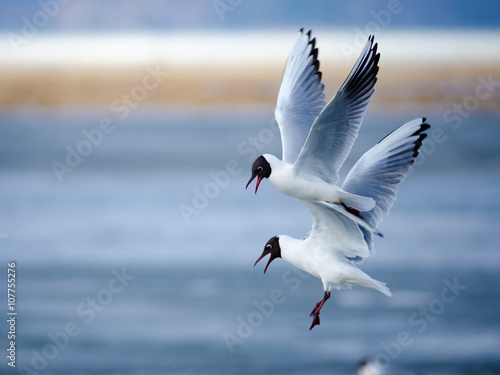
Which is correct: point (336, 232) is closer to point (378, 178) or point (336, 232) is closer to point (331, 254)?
point (331, 254)

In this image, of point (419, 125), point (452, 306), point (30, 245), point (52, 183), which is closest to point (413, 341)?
point (452, 306)

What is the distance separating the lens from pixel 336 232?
5910 mm

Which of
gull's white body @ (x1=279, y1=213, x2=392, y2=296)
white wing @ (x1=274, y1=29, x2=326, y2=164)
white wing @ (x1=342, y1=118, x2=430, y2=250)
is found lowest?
gull's white body @ (x1=279, y1=213, x2=392, y2=296)

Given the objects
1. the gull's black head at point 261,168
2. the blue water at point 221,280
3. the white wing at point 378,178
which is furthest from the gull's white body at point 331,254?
the blue water at point 221,280

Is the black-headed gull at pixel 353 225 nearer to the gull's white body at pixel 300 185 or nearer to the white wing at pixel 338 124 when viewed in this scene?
the gull's white body at pixel 300 185

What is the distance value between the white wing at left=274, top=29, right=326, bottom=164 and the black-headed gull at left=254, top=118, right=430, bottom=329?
54 centimetres

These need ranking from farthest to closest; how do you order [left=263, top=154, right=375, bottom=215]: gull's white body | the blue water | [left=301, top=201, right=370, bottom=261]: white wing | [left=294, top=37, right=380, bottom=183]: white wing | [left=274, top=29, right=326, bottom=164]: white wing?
the blue water
[left=274, top=29, right=326, bottom=164]: white wing
[left=301, top=201, right=370, bottom=261]: white wing
[left=263, top=154, right=375, bottom=215]: gull's white body
[left=294, top=37, right=380, bottom=183]: white wing

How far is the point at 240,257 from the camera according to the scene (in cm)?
1216

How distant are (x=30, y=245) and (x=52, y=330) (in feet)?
11.4

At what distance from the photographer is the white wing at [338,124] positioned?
544 cm

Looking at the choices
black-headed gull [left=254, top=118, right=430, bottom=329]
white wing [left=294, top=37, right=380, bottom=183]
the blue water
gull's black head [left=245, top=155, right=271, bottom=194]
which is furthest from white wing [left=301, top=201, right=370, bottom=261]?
the blue water

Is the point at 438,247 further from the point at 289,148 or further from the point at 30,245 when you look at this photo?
the point at 289,148

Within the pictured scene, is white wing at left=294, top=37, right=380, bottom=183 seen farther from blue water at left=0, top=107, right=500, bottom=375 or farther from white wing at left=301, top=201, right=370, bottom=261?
blue water at left=0, top=107, right=500, bottom=375

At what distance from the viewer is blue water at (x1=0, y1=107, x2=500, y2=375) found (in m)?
8.91
